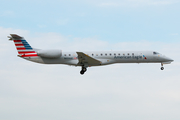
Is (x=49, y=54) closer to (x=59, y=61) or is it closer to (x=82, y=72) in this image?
(x=59, y=61)

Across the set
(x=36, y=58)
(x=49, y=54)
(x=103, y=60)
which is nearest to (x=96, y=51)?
(x=103, y=60)

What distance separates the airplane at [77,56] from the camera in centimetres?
2762

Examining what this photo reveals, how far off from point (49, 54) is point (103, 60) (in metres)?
6.55

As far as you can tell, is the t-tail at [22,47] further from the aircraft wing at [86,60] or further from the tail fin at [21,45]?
the aircraft wing at [86,60]

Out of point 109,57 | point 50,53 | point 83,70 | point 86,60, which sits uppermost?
point 50,53

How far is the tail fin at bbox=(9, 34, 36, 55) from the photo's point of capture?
2852 centimetres

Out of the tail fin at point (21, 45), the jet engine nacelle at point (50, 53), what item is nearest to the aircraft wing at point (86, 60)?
the jet engine nacelle at point (50, 53)

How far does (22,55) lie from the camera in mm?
28328

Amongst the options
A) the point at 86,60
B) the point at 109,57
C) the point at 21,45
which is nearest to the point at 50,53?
the point at 21,45

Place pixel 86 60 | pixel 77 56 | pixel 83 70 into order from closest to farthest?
pixel 86 60 < pixel 77 56 < pixel 83 70

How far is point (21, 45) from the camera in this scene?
2861 centimetres

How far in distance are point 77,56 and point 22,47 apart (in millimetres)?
7006

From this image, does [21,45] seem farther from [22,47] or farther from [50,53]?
[50,53]

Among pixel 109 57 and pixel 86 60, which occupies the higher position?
pixel 109 57
